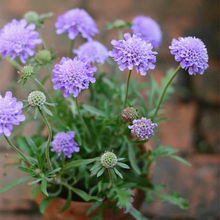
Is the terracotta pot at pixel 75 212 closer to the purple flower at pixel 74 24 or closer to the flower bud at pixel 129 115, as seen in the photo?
the flower bud at pixel 129 115

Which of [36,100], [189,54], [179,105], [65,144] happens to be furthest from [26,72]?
[179,105]

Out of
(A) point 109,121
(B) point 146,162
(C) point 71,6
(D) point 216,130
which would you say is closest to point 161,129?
(D) point 216,130

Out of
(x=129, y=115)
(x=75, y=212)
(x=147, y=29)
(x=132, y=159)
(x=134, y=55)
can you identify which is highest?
(x=147, y=29)

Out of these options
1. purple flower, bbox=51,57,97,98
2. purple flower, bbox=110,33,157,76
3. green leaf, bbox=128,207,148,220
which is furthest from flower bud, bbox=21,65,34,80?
green leaf, bbox=128,207,148,220

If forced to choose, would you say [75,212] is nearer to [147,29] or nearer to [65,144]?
[65,144]

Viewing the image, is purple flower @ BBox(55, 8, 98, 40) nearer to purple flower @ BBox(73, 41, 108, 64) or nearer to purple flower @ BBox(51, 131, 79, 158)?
purple flower @ BBox(73, 41, 108, 64)

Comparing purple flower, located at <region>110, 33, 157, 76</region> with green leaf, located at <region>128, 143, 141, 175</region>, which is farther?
green leaf, located at <region>128, 143, 141, 175</region>
